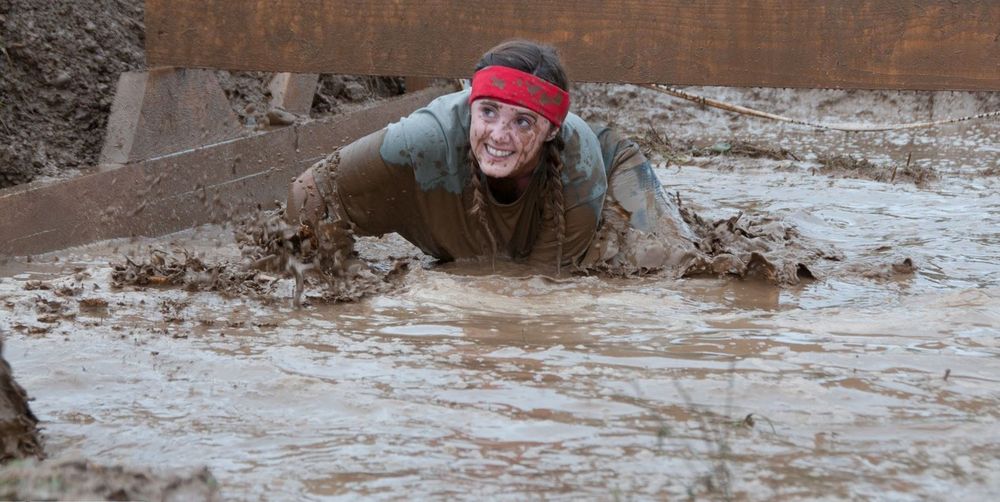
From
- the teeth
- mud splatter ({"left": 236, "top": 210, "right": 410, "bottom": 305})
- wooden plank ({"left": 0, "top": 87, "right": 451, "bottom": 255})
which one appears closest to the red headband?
the teeth

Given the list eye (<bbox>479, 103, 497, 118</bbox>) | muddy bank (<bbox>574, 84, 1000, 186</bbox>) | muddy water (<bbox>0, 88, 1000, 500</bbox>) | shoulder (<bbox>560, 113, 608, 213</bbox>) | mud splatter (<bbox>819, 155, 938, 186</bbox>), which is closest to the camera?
muddy water (<bbox>0, 88, 1000, 500</bbox>)

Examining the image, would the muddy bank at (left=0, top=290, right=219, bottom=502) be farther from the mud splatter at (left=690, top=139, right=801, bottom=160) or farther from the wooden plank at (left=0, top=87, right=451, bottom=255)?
the mud splatter at (left=690, top=139, right=801, bottom=160)

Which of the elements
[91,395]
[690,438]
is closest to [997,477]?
[690,438]

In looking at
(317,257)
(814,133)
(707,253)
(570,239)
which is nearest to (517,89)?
(570,239)

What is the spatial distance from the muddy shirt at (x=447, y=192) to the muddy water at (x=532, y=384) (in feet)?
0.78

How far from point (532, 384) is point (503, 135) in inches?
75.5

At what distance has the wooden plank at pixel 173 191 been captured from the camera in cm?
581

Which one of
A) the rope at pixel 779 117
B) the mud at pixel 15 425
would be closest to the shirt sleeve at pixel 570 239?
the rope at pixel 779 117

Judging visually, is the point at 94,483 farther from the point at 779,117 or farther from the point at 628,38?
the point at 779,117

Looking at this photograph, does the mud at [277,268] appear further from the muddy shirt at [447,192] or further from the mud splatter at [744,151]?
the mud splatter at [744,151]

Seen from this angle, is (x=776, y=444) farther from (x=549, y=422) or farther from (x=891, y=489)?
(x=549, y=422)

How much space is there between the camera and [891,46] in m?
6.18

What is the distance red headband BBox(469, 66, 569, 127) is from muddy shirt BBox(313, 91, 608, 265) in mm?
269

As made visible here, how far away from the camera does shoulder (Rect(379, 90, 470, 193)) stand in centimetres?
550
